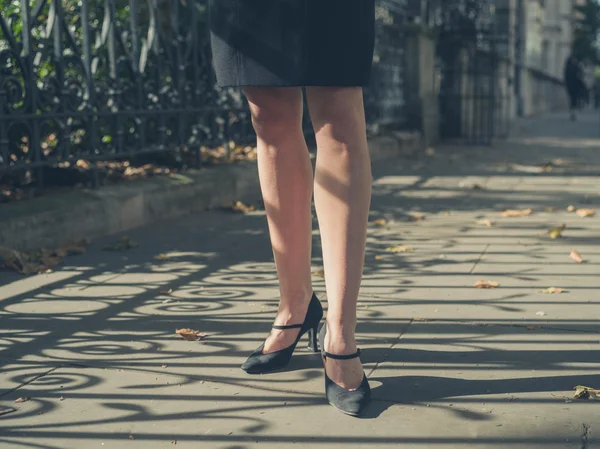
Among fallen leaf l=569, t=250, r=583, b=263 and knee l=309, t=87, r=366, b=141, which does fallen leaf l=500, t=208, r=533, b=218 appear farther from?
knee l=309, t=87, r=366, b=141

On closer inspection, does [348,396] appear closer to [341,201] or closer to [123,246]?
[341,201]

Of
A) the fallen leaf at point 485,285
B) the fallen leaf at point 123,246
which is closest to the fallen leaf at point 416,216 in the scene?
the fallen leaf at point 123,246

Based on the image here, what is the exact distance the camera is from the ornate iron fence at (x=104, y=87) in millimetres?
5051

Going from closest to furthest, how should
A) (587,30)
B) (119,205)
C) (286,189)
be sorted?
(286,189) < (119,205) < (587,30)

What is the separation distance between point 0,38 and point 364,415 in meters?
3.87

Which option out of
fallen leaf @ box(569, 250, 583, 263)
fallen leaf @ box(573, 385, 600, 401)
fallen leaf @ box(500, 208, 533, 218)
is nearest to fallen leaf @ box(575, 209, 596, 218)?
fallen leaf @ box(500, 208, 533, 218)

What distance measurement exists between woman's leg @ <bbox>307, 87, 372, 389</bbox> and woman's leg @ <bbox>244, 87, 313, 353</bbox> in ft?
0.50

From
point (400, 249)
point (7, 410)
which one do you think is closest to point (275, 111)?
point (7, 410)

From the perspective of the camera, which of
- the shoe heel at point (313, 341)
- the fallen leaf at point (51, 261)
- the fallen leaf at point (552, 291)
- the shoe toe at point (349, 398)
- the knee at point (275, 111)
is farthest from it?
the fallen leaf at point (51, 261)

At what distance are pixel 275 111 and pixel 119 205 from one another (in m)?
2.85

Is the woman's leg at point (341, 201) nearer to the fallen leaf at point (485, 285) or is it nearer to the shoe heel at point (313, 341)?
the shoe heel at point (313, 341)

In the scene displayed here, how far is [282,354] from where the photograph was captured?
292 cm

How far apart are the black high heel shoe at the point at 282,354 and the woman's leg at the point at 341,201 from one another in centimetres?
23

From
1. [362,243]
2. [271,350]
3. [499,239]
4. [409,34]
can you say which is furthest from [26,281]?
[409,34]
